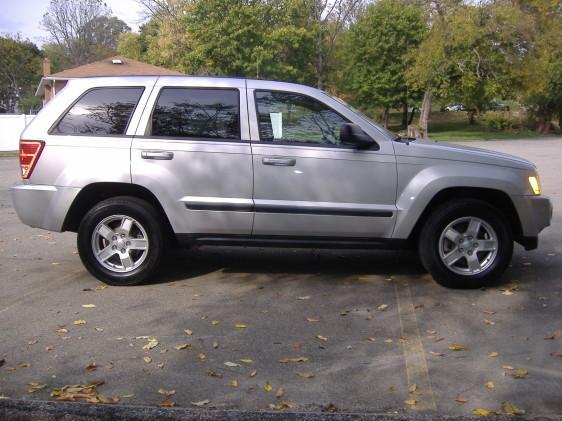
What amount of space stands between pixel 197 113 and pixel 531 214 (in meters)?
3.27

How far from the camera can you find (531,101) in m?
52.0

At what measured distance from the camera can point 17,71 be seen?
2820 inches

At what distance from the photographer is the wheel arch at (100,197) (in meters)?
6.14

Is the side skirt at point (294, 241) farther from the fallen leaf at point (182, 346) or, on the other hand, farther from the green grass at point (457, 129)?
the green grass at point (457, 129)

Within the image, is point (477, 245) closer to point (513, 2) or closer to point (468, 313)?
point (468, 313)

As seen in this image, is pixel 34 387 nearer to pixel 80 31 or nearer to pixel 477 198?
pixel 477 198

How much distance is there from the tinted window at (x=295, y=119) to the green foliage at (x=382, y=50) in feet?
153

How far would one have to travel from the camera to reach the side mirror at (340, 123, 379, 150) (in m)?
5.88

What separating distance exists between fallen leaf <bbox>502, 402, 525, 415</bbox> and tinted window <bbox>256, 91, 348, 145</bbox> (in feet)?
9.90

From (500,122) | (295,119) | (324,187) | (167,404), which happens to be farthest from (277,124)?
(500,122)

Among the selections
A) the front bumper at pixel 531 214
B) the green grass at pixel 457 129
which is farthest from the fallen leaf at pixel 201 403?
the green grass at pixel 457 129

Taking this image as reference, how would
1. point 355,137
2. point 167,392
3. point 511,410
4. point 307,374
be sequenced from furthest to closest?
point 355,137, point 307,374, point 167,392, point 511,410

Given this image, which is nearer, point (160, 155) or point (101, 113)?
point (160, 155)

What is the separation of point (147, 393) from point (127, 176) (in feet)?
8.50
